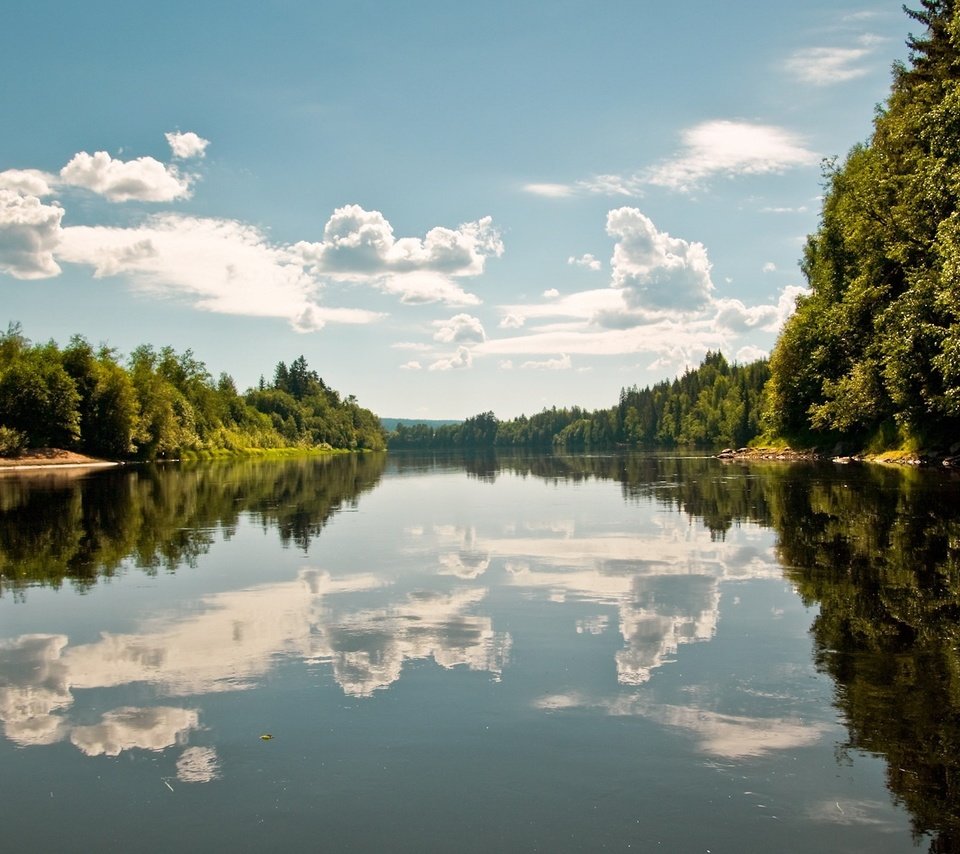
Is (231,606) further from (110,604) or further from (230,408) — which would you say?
(230,408)

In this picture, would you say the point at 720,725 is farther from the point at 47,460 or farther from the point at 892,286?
the point at 47,460

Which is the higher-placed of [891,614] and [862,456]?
[862,456]

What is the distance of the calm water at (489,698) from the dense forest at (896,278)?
27821mm

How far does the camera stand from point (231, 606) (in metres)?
15.5

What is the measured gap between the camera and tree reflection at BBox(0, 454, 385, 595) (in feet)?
68.9

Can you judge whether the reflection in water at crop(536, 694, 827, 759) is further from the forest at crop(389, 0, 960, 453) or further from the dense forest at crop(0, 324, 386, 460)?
the dense forest at crop(0, 324, 386, 460)

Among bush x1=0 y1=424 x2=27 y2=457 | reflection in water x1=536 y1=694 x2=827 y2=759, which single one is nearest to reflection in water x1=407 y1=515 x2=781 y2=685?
reflection in water x1=536 y1=694 x2=827 y2=759

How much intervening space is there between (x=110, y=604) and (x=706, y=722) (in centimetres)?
1222

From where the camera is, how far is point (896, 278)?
5731cm

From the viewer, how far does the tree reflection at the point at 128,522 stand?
2102 centimetres

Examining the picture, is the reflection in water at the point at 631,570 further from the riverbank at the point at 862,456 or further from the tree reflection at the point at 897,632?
the riverbank at the point at 862,456

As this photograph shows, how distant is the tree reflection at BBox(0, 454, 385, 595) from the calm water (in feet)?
1.30

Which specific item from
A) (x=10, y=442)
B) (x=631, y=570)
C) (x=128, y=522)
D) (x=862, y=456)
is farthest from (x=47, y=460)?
(x=631, y=570)

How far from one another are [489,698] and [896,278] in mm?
58108
